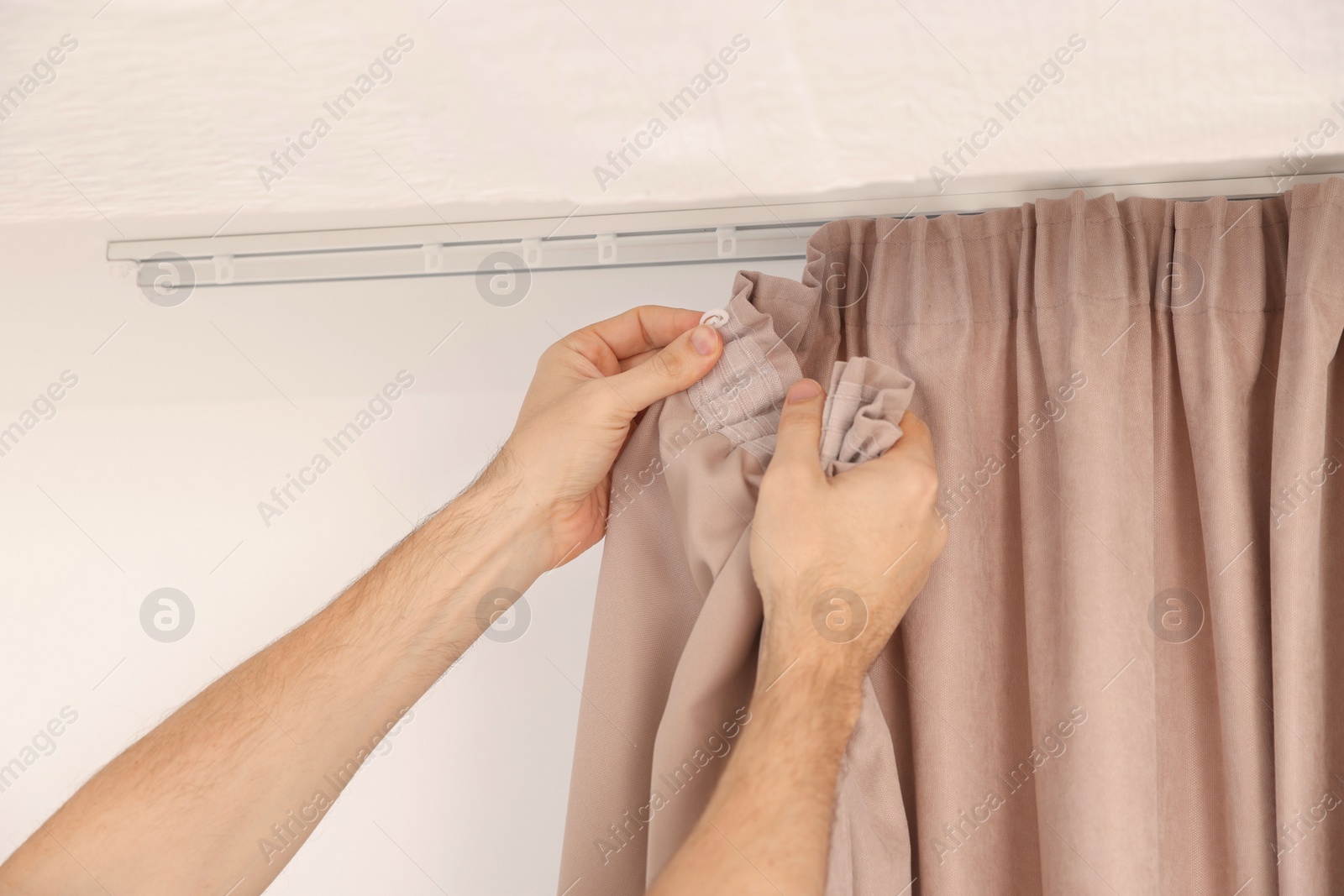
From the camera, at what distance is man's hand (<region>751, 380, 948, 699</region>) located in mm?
635

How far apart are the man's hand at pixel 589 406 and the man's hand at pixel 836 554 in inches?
6.0

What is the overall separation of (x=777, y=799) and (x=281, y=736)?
1.49 ft

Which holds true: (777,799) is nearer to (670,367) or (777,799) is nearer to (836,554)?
(836,554)

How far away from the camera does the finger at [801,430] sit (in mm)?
662

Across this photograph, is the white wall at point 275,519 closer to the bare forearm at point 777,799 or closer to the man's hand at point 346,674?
the man's hand at point 346,674

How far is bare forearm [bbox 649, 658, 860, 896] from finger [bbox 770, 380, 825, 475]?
154mm

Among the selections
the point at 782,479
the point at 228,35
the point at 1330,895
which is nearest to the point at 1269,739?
the point at 1330,895

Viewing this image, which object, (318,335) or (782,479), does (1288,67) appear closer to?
(782,479)

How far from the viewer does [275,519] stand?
103 cm

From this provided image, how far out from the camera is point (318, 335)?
105 cm

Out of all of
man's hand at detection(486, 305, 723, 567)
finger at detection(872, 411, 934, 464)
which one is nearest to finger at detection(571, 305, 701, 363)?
man's hand at detection(486, 305, 723, 567)

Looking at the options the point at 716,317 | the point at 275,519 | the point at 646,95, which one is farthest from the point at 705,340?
the point at 275,519

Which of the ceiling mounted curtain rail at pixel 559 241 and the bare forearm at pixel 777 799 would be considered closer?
the bare forearm at pixel 777 799

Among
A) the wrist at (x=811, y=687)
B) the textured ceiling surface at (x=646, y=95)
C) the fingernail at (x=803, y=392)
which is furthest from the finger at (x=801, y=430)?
the textured ceiling surface at (x=646, y=95)
